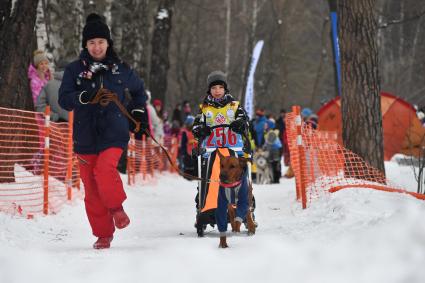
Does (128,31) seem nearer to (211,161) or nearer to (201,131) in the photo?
(201,131)

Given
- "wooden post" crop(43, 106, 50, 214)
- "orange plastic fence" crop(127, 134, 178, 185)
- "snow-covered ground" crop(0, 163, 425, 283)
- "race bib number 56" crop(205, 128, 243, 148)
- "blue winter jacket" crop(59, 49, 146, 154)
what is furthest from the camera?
"orange plastic fence" crop(127, 134, 178, 185)

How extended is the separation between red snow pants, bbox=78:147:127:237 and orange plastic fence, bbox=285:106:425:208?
3839mm

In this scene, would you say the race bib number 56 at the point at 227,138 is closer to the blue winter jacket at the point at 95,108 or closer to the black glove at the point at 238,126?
the black glove at the point at 238,126

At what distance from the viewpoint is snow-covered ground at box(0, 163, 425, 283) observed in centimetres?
524

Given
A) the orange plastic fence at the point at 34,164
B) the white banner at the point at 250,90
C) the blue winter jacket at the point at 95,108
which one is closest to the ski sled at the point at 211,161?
the blue winter jacket at the point at 95,108

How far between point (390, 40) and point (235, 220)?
47.4 metres

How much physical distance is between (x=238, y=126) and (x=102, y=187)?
1738 mm

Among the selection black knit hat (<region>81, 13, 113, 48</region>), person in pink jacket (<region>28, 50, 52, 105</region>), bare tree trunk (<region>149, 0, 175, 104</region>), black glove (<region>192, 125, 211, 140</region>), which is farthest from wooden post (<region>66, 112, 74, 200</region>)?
bare tree trunk (<region>149, 0, 175, 104</region>)

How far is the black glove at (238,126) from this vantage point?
28.3 feet

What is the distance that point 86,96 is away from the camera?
7.47 metres

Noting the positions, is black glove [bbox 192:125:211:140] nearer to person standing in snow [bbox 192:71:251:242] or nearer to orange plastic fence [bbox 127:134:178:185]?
person standing in snow [bbox 192:71:251:242]

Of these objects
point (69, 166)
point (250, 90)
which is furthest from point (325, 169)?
point (250, 90)

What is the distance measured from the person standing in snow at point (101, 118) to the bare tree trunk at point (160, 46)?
1686 centimetres

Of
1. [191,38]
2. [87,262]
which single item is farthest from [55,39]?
[191,38]
